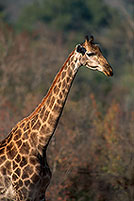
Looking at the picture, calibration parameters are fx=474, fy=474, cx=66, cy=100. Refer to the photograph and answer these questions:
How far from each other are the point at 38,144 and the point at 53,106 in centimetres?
66

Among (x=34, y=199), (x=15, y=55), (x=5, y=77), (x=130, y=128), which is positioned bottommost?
(x=34, y=199)

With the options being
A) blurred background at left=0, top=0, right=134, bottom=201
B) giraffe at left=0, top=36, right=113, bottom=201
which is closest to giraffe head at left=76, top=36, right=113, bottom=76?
giraffe at left=0, top=36, right=113, bottom=201

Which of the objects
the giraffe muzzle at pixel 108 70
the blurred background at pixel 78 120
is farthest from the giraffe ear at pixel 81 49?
the blurred background at pixel 78 120

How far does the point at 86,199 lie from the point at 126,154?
1619 mm

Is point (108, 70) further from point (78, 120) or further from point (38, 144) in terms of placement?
point (78, 120)

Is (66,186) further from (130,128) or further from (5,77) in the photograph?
(5,77)

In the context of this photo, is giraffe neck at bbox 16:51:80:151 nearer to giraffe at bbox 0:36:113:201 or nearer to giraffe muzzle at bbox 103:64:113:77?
giraffe at bbox 0:36:113:201

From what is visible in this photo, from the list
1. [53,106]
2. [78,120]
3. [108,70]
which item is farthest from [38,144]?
[78,120]

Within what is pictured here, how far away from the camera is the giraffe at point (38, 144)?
742 cm

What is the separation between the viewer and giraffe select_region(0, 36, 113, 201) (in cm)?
742

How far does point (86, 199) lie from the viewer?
12648 mm

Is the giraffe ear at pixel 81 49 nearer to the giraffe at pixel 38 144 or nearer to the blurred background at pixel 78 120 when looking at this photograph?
the giraffe at pixel 38 144

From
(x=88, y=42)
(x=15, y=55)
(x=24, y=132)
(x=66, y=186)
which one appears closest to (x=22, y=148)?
A: (x=24, y=132)

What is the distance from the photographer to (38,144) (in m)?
7.59
